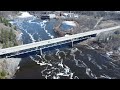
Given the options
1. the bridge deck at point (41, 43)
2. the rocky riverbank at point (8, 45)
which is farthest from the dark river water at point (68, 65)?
the bridge deck at point (41, 43)

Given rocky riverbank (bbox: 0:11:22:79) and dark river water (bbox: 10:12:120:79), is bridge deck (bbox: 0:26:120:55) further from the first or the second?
dark river water (bbox: 10:12:120:79)

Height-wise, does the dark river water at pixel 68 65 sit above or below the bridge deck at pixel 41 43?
below

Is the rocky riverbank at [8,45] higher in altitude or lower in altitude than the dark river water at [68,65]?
higher

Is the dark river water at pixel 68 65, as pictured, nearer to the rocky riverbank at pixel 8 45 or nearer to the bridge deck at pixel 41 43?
the rocky riverbank at pixel 8 45

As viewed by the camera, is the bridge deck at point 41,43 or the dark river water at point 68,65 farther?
the bridge deck at point 41,43

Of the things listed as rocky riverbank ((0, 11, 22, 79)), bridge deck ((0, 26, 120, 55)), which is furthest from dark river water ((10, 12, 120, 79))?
bridge deck ((0, 26, 120, 55))

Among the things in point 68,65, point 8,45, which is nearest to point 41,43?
point 8,45

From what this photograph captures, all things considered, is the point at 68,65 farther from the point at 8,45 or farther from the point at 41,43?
the point at 8,45
